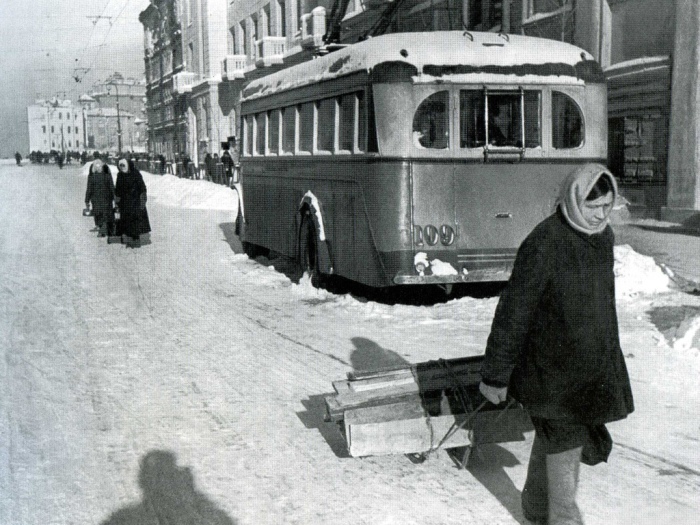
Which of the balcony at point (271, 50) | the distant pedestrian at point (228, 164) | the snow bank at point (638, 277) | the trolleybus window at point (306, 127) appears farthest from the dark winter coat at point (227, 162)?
the snow bank at point (638, 277)

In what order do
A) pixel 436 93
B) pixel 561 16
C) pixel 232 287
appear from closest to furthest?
pixel 436 93, pixel 232 287, pixel 561 16

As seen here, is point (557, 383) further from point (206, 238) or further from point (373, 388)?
point (206, 238)

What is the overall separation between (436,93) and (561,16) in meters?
12.6

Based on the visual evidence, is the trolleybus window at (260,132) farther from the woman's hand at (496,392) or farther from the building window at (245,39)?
the building window at (245,39)

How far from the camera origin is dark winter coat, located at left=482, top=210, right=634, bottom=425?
11.5ft

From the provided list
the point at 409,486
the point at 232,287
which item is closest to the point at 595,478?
the point at 409,486

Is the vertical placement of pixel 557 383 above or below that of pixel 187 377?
above

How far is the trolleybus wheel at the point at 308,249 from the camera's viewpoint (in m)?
10.8

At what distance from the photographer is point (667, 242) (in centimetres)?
1506

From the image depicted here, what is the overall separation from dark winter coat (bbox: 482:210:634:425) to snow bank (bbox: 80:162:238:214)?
22.0m

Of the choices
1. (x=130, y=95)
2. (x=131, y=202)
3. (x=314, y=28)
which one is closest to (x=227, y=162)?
(x=314, y=28)

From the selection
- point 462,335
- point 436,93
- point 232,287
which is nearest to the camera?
point 462,335

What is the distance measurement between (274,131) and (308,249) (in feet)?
7.36

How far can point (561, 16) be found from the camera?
20.2 metres
